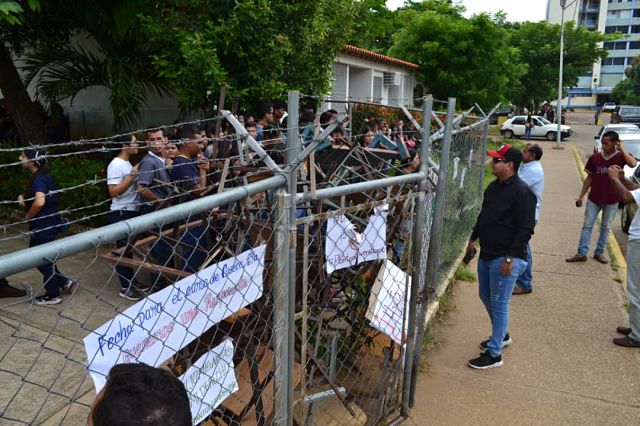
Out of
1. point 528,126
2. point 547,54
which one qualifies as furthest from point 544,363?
point 547,54

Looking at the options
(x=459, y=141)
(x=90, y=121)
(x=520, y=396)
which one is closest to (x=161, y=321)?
(x=520, y=396)

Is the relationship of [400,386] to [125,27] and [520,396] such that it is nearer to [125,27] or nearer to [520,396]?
[520,396]

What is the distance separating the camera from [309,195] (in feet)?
7.43

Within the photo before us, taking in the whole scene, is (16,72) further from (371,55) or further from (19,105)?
(371,55)

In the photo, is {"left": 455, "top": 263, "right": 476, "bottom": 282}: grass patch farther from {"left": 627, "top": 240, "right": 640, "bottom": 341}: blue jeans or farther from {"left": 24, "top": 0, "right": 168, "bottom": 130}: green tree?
{"left": 24, "top": 0, "right": 168, "bottom": 130}: green tree

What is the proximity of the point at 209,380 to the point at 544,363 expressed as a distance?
3.58 m

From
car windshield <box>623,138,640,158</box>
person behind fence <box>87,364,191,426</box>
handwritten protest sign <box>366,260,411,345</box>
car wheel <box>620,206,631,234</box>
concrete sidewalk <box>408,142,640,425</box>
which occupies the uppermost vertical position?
person behind fence <box>87,364,191,426</box>

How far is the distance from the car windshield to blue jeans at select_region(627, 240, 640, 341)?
1140 cm

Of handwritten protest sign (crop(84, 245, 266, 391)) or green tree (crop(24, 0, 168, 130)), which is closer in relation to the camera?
handwritten protest sign (crop(84, 245, 266, 391))

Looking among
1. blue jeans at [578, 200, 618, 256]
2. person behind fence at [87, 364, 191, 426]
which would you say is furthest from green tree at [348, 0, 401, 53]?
person behind fence at [87, 364, 191, 426]

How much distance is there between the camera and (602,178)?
6.77m

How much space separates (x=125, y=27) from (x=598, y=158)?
6.46m

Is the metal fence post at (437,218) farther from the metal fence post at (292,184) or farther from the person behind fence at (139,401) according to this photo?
the person behind fence at (139,401)

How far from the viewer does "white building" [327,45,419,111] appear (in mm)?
16062
